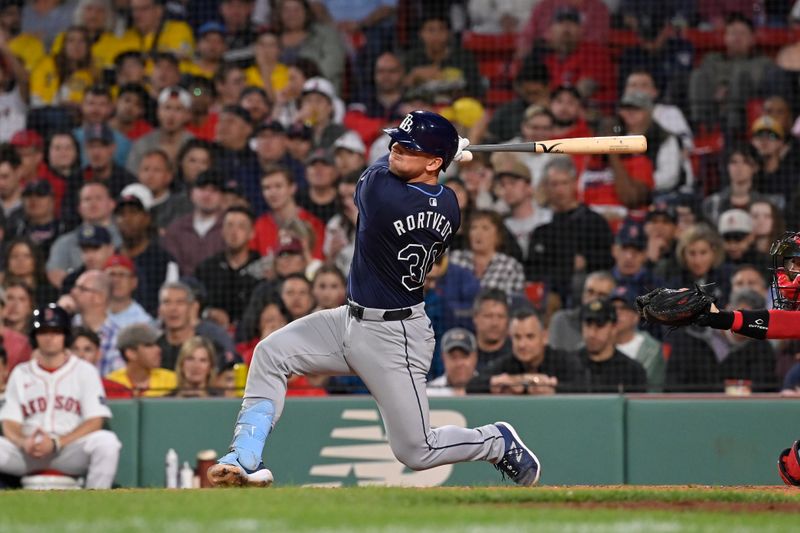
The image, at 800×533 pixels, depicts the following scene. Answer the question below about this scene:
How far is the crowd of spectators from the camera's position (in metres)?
9.40

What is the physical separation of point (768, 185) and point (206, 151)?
439 cm

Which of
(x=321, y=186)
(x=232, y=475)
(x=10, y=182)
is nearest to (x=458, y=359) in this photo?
(x=321, y=186)

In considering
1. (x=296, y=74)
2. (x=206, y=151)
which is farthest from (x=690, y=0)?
(x=206, y=151)

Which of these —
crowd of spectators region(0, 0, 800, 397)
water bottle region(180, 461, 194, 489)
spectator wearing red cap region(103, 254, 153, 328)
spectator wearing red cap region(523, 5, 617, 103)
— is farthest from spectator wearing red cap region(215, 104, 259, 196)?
water bottle region(180, 461, 194, 489)

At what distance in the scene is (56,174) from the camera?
11.4 metres

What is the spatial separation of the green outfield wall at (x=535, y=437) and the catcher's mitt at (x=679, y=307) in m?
2.76

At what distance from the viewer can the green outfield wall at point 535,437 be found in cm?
857

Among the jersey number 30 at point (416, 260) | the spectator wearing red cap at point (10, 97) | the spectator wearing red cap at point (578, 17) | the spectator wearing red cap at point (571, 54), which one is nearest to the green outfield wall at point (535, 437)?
the jersey number 30 at point (416, 260)

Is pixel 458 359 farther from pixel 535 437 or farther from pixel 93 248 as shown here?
pixel 93 248

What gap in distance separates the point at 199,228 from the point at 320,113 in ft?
5.13

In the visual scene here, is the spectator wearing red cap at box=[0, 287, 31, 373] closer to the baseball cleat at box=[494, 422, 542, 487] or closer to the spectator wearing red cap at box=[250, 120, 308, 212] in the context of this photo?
the spectator wearing red cap at box=[250, 120, 308, 212]

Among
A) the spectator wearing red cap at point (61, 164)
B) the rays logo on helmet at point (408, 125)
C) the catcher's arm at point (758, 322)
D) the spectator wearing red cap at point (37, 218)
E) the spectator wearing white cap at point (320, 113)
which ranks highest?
the spectator wearing white cap at point (320, 113)

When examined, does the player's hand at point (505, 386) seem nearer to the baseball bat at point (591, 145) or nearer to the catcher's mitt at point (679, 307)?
the baseball bat at point (591, 145)

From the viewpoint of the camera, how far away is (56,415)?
867 cm
